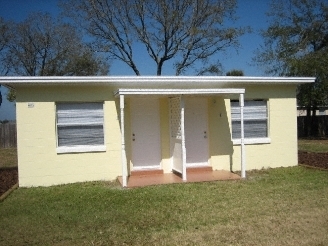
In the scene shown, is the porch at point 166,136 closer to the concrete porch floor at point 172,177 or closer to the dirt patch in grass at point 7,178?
the concrete porch floor at point 172,177

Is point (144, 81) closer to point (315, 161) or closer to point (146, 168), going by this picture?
point (146, 168)

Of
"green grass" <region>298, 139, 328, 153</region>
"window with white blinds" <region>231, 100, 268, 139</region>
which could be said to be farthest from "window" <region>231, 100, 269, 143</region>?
"green grass" <region>298, 139, 328, 153</region>

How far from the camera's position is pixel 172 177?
10.1m

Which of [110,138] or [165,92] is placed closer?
[165,92]

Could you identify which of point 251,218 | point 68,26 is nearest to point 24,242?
point 251,218

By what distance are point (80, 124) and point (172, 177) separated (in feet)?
10.4

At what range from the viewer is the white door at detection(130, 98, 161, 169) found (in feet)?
34.6

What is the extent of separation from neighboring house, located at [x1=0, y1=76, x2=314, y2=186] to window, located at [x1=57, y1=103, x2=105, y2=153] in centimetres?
3

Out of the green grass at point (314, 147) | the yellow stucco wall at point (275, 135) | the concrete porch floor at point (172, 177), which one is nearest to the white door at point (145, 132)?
the concrete porch floor at point (172, 177)

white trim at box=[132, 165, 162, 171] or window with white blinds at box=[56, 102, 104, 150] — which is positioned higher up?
window with white blinds at box=[56, 102, 104, 150]

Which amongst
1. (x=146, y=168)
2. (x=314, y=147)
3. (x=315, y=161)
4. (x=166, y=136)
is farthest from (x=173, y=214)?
(x=314, y=147)

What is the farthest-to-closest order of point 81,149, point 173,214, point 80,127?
point 80,127 < point 81,149 < point 173,214

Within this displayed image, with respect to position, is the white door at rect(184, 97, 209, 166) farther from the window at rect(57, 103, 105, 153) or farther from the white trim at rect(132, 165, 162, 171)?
the window at rect(57, 103, 105, 153)

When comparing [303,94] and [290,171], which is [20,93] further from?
[303,94]
